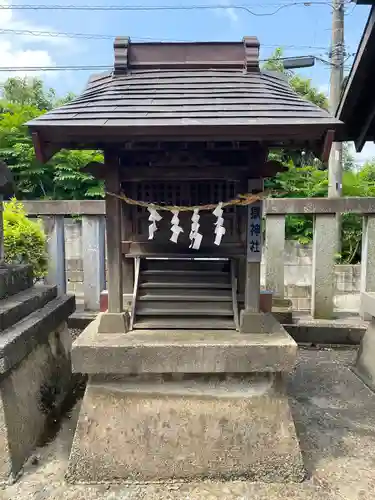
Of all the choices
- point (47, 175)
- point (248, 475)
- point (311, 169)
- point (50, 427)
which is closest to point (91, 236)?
point (50, 427)

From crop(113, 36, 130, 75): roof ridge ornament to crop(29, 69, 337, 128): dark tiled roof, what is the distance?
3.6 inches

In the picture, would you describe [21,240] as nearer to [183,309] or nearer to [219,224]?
[183,309]

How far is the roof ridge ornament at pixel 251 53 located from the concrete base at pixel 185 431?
321 cm

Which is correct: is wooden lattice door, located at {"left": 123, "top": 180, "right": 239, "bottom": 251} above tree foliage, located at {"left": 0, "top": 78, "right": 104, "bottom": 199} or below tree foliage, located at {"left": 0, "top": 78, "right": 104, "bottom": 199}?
below

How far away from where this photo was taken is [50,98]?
19844mm

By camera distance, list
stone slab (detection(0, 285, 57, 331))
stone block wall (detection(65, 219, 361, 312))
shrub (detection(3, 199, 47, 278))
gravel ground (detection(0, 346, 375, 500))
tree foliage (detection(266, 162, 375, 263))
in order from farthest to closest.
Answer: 1. tree foliage (detection(266, 162, 375, 263))
2. stone block wall (detection(65, 219, 361, 312))
3. shrub (detection(3, 199, 47, 278))
4. stone slab (detection(0, 285, 57, 331))
5. gravel ground (detection(0, 346, 375, 500))

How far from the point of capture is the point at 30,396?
409cm

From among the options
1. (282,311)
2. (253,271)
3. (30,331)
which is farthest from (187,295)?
(282,311)

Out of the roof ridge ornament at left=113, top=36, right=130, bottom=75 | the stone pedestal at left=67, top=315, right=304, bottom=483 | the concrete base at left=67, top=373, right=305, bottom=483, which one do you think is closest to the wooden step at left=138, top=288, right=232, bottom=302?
the stone pedestal at left=67, top=315, right=304, bottom=483

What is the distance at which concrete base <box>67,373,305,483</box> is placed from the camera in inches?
142

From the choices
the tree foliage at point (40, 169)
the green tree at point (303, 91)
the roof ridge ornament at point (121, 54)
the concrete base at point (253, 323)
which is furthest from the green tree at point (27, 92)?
the concrete base at point (253, 323)

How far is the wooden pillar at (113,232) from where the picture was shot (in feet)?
13.2

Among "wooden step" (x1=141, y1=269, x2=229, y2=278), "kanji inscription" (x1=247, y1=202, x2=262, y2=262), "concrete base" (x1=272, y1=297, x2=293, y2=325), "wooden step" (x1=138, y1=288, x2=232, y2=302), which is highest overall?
"kanji inscription" (x1=247, y1=202, x2=262, y2=262)

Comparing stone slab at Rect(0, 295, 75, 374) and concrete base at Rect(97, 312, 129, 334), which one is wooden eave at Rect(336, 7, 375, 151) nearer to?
concrete base at Rect(97, 312, 129, 334)
